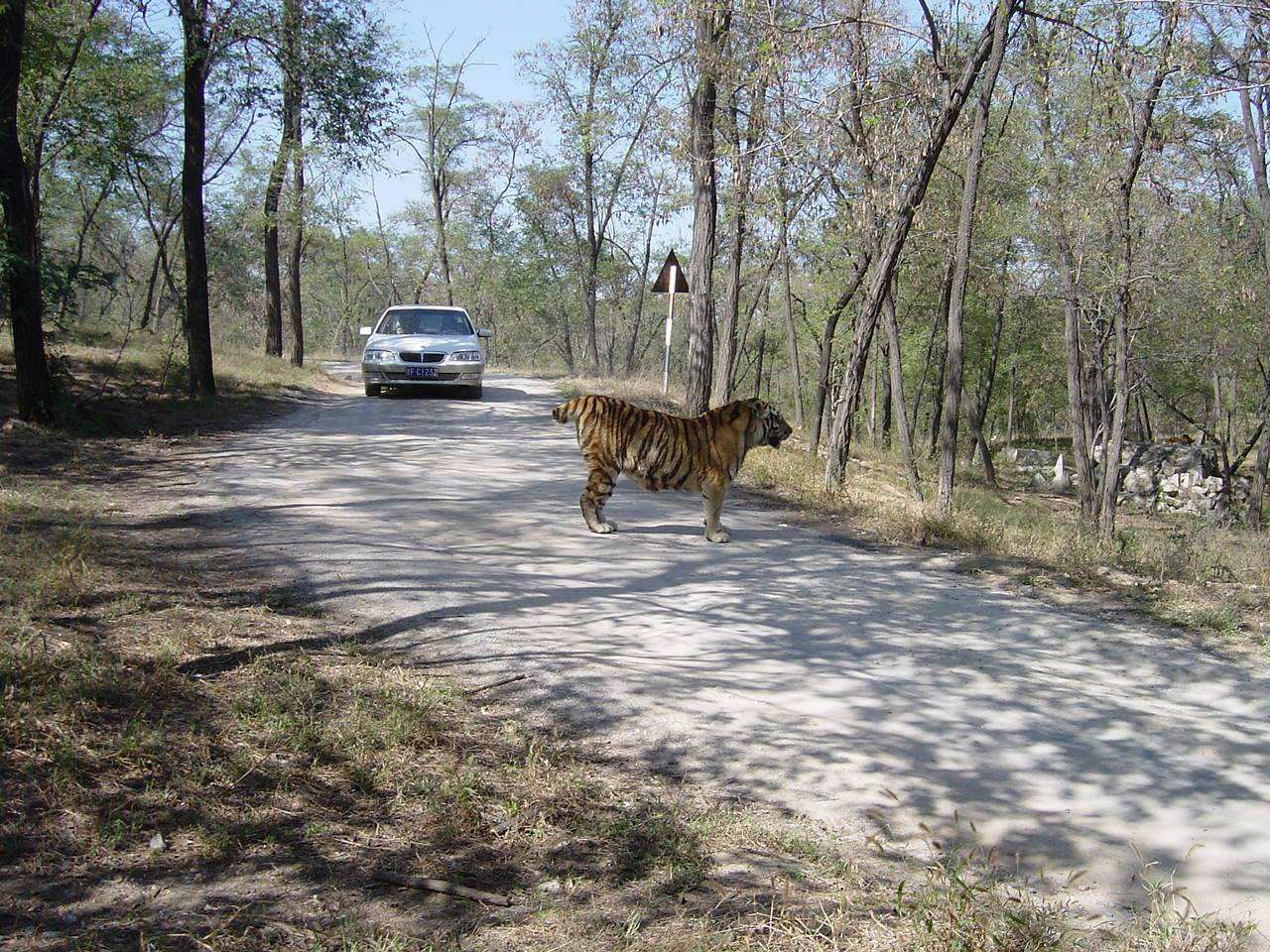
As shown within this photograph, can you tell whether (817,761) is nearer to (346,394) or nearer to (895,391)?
(895,391)

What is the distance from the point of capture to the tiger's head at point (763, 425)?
8984mm

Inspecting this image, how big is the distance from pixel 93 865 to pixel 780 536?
22.7 ft

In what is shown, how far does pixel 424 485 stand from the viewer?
10422 millimetres

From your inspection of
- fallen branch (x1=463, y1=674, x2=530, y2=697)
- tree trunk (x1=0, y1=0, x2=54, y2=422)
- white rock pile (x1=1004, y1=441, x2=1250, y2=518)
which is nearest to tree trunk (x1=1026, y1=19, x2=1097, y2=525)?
white rock pile (x1=1004, y1=441, x2=1250, y2=518)

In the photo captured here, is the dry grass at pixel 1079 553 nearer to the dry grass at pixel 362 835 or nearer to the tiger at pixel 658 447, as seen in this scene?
the tiger at pixel 658 447

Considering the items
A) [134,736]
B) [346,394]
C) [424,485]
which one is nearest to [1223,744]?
[134,736]

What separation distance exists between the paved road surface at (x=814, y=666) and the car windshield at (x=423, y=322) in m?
10.2

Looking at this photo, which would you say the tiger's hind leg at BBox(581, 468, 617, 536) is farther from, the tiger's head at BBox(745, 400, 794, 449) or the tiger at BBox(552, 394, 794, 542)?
the tiger's head at BBox(745, 400, 794, 449)

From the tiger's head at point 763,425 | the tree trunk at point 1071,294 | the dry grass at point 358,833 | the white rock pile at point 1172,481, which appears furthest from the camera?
the white rock pile at point 1172,481

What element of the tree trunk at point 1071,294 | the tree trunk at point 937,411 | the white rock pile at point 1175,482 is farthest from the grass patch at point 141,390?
the white rock pile at point 1175,482

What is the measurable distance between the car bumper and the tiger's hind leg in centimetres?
1081

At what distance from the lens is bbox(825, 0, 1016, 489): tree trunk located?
11.5 m

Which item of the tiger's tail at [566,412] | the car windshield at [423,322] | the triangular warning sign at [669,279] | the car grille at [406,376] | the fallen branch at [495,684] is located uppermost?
the triangular warning sign at [669,279]

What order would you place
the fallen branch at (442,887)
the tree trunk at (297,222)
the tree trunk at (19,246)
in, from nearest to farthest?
1. the fallen branch at (442,887)
2. the tree trunk at (19,246)
3. the tree trunk at (297,222)
